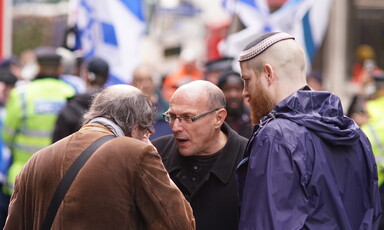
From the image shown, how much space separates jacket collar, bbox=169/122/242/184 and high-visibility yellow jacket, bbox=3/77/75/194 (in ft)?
11.4

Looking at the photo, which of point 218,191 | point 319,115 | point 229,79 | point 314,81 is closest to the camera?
point 319,115

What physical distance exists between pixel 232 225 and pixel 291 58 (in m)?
1.17

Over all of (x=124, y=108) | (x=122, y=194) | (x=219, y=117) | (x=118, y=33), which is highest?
(x=124, y=108)

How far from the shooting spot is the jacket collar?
19.6 feet

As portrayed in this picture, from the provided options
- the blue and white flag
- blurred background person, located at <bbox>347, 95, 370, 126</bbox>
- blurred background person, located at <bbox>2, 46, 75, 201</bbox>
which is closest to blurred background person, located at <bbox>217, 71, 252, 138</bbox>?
blurred background person, located at <bbox>347, 95, 370, 126</bbox>

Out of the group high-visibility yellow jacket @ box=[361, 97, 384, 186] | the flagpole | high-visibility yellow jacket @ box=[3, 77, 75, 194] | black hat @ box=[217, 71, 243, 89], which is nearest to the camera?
high-visibility yellow jacket @ box=[361, 97, 384, 186]

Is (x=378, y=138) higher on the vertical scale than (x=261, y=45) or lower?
lower

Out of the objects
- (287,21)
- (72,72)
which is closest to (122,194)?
(287,21)

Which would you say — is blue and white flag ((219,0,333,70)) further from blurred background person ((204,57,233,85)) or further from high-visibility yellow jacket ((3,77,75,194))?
high-visibility yellow jacket ((3,77,75,194))

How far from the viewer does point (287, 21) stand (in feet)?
35.2

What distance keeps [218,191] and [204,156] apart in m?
0.28

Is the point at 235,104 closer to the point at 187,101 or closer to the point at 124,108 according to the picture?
the point at 187,101

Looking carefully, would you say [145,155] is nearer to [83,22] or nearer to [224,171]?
[224,171]

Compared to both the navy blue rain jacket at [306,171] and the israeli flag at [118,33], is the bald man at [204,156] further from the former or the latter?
the israeli flag at [118,33]
